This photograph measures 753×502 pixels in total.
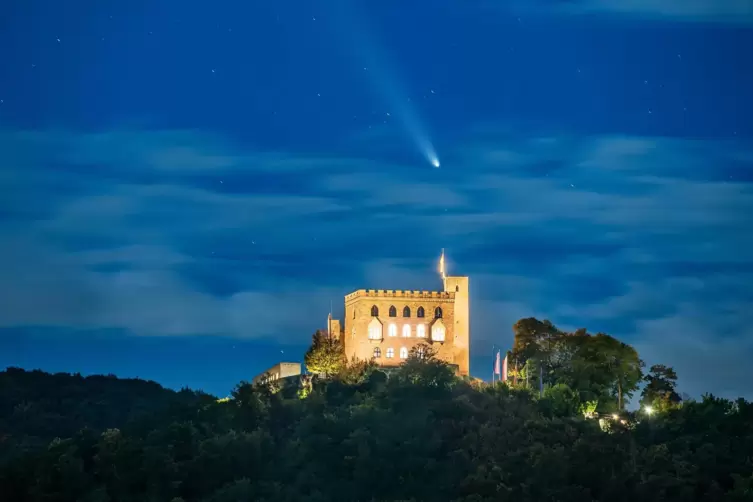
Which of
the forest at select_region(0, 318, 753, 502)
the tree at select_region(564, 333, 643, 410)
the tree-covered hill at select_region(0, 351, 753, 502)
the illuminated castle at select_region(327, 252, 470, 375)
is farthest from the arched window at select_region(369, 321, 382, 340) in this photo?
the tree at select_region(564, 333, 643, 410)

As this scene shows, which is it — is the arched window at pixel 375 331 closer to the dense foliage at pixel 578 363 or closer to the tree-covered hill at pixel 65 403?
the dense foliage at pixel 578 363

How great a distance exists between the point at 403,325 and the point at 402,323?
0.43 feet

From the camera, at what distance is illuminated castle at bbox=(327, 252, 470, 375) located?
248ft

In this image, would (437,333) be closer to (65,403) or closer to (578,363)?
(578,363)

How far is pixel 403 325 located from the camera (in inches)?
2997

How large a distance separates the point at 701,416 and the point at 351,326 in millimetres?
19611

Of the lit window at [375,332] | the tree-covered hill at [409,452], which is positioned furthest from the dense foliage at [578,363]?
the lit window at [375,332]

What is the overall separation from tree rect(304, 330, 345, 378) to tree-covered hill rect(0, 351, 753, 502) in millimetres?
5894

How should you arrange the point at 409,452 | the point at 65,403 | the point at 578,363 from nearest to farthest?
the point at 409,452
the point at 578,363
the point at 65,403

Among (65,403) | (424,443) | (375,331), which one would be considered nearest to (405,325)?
(375,331)

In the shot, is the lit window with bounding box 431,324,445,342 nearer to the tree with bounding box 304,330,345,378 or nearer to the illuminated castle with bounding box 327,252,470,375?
the illuminated castle with bounding box 327,252,470,375

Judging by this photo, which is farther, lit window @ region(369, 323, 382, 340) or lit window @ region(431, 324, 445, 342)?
lit window @ region(431, 324, 445, 342)

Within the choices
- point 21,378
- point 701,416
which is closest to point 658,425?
point 701,416

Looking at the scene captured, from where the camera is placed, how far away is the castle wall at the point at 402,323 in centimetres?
7556
